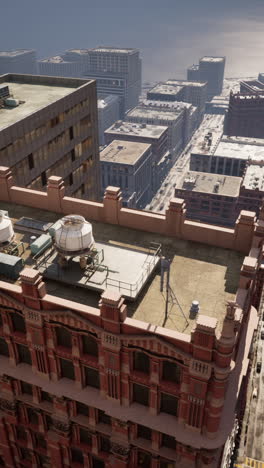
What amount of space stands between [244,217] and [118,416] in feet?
59.9

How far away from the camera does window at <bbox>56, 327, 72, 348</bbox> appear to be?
29.0m

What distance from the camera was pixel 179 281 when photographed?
32.0m

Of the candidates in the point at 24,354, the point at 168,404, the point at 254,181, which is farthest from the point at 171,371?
the point at 254,181

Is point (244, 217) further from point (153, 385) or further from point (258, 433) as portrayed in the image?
point (258, 433)

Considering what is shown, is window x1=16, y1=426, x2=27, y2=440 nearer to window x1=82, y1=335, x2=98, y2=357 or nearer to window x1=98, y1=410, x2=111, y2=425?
window x1=98, y1=410, x2=111, y2=425

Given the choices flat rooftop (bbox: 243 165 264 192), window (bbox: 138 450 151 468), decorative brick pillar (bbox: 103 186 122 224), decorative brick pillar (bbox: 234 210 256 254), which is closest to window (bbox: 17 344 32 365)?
window (bbox: 138 450 151 468)

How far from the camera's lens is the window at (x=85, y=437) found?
35.0 metres

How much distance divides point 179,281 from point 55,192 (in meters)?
15.7

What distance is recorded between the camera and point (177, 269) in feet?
108

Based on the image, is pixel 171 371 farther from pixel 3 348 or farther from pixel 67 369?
pixel 3 348

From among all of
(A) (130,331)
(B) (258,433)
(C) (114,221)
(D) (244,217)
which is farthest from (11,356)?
(B) (258,433)

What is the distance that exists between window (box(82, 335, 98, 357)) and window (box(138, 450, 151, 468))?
11.1 metres

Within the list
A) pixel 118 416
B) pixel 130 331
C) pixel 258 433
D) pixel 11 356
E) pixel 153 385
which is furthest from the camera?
pixel 258 433

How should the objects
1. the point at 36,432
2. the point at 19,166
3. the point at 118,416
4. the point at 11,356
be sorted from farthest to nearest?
the point at 19,166 < the point at 36,432 < the point at 11,356 < the point at 118,416
